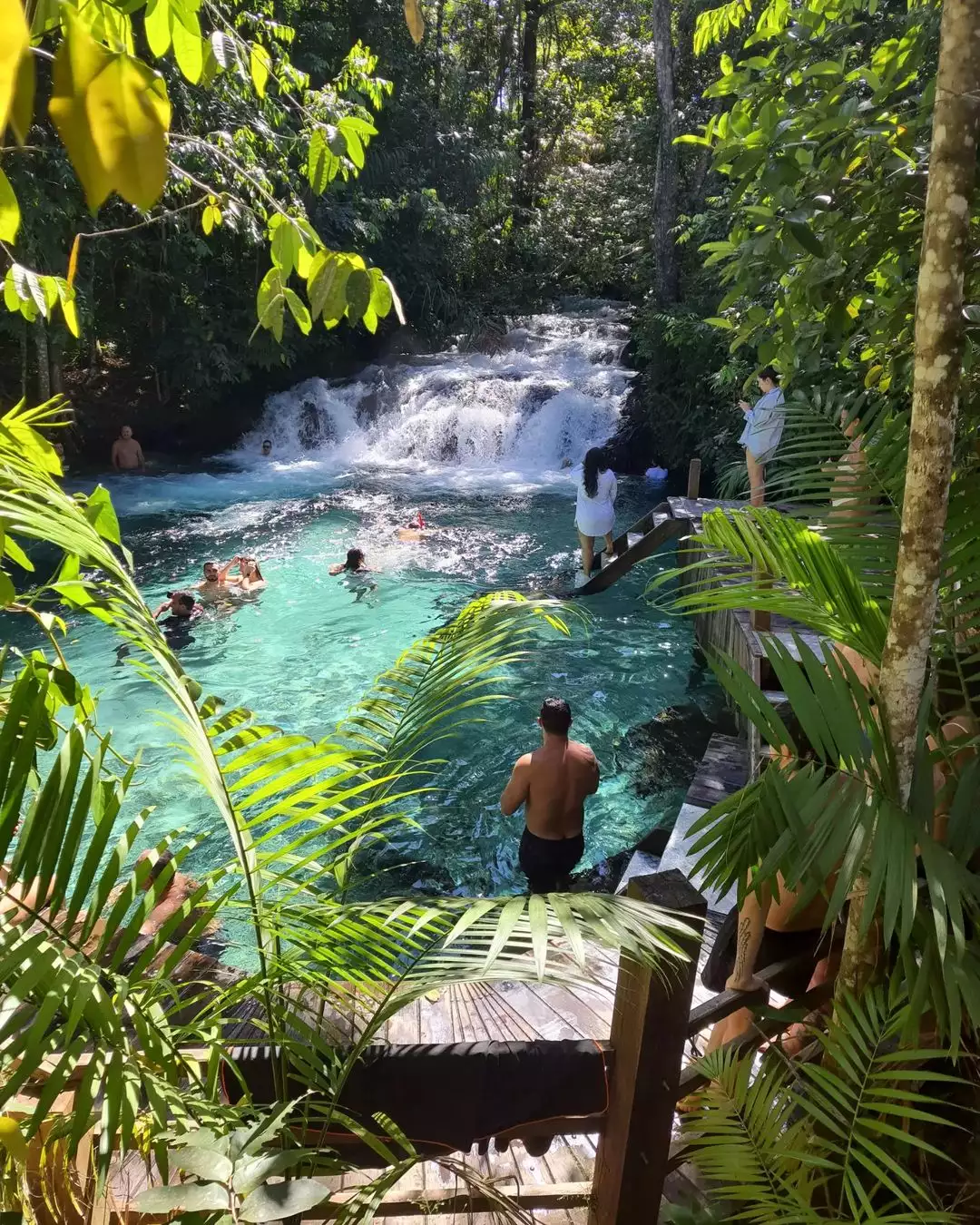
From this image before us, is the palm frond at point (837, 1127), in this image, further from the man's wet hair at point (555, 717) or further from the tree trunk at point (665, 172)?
the tree trunk at point (665, 172)

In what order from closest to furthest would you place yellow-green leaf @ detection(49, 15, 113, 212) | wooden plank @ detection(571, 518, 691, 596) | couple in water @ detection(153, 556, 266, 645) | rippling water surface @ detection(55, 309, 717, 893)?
1. yellow-green leaf @ detection(49, 15, 113, 212)
2. rippling water surface @ detection(55, 309, 717, 893)
3. couple in water @ detection(153, 556, 266, 645)
4. wooden plank @ detection(571, 518, 691, 596)

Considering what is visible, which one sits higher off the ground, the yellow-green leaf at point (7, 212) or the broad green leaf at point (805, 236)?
the broad green leaf at point (805, 236)

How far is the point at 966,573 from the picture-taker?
191cm

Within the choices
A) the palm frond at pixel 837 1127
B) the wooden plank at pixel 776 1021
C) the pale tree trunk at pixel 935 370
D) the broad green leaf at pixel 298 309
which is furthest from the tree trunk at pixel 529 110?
the palm frond at pixel 837 1127

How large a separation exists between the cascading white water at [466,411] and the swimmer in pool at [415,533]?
4212 millimetres

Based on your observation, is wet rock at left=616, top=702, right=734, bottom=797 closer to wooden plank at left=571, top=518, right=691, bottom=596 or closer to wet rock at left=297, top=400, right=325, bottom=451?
wooden plank at left=571, top=518, right=691, bottom=596

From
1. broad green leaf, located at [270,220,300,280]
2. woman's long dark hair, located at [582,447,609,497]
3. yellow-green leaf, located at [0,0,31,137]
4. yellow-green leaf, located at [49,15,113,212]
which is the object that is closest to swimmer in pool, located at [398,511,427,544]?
woman's long dark hair, located at [582,447,609,497]

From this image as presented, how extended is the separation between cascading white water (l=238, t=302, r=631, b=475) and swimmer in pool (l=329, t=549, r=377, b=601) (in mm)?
5828

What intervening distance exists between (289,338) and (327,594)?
33.1 ft

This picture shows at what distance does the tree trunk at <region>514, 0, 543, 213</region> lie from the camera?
941 inches

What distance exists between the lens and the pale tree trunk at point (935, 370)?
1.48 metres

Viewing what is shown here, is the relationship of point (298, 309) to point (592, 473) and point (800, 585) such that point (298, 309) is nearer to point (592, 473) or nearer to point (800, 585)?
point (800, 585)

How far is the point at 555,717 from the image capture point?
4414mm

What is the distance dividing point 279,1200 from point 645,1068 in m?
1.09
